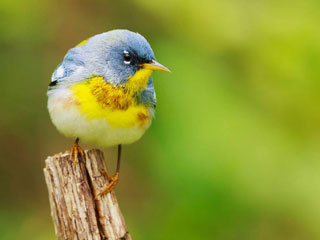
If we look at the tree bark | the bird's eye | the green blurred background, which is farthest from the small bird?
the green blurred background

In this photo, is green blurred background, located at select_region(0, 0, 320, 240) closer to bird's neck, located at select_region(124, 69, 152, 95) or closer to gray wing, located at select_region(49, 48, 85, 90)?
bird's neck, located at select_region(124, 69, 152, 95)

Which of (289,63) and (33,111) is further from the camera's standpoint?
(33,111)

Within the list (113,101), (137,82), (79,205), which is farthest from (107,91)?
(79,205)

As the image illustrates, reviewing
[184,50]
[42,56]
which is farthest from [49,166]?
[42,56]

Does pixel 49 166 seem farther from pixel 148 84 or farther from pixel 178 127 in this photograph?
pixel 178 127

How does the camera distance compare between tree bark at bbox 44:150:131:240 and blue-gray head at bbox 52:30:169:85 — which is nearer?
tree bark at bbox 44:150:131:240

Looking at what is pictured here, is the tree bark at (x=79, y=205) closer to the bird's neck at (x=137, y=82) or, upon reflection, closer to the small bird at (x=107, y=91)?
the small bird at (x=107, y=91)
